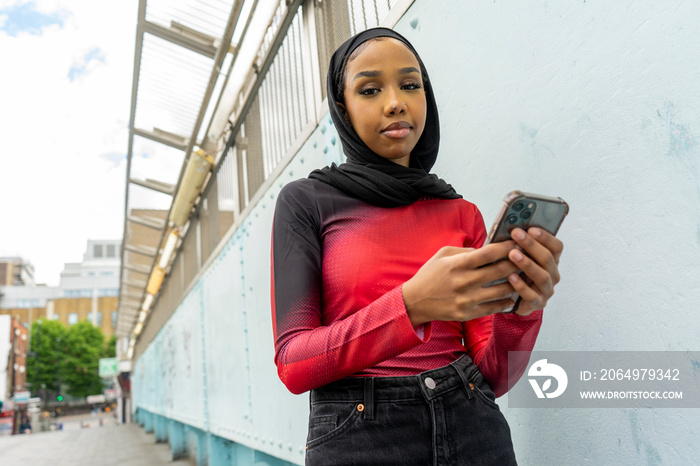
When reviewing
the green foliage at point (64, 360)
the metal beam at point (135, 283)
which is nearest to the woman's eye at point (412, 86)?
the metal beam at point (135, 283)

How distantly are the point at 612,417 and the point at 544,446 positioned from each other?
27 centimetres

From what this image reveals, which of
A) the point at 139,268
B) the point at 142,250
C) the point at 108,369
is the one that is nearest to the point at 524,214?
the point at 142,250

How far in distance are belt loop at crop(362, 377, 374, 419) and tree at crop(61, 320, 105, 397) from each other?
6030 cm

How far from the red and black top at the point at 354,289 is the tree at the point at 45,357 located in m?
58.3

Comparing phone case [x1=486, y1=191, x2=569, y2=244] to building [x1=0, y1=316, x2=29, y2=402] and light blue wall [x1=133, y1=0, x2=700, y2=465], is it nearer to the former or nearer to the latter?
light blue wall [x1=133, y1=0, x2=700, y2=465]

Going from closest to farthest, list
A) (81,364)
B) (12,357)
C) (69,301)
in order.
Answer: (12,357) < (81,364) < (69,301)

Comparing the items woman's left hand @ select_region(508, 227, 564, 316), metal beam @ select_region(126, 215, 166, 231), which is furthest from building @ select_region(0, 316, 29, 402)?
woman's left hand @ select_region(508, 227, 564, 316)

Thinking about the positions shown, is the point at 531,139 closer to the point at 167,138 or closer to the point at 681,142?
the point at 681,142

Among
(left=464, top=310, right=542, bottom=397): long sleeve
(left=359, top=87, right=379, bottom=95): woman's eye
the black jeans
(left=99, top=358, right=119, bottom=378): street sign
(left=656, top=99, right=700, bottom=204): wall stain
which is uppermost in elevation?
(left=99, top=358, right=119, bottom=378): street sign

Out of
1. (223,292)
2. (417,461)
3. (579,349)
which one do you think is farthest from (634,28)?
(223,292)

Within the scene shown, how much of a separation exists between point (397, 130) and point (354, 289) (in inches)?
15.8

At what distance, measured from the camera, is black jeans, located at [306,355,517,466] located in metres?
1.00

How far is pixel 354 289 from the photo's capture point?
110cm

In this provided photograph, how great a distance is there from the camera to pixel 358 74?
1.25 metres
